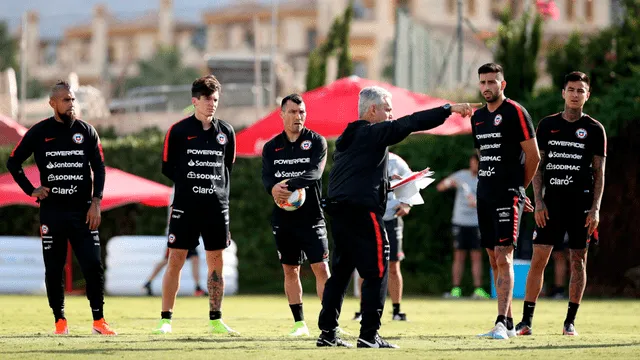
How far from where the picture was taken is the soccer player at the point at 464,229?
18.7 meters

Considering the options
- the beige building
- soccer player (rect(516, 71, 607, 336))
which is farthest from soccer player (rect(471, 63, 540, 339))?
the beige building

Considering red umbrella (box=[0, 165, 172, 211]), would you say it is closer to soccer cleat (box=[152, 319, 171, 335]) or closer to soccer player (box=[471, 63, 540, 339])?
soccer cleat (box=[152, 319, 171, 335])

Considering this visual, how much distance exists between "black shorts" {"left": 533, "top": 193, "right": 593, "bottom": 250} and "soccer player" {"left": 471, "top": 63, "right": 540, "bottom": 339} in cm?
66

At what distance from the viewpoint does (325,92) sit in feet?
58.7

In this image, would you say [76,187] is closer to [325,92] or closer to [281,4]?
[325,92]

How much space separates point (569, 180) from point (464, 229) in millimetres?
8048

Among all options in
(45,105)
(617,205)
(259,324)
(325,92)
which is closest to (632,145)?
(617,205)

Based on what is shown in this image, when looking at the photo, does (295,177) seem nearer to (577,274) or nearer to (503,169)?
(503,169)

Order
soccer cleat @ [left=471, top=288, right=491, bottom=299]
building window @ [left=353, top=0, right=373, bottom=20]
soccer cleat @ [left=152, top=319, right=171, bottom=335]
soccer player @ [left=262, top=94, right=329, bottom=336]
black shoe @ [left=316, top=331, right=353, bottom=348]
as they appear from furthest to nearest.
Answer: building window @ [left=353, top=0, right=373, bottom=20], soccer cleat @ [left=471, top=288, right=491, bottom=299], soccer cleat @ [left=152, top=319, right=171, bottom=335], soccer player @ [left=262, top=94, right=329, bottom=336], black shoe @ [left=316, top=331, right=353, bottom=348]

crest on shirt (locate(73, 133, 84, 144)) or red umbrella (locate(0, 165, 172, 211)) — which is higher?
crest on shirt (locate(73, 133, 84, 144))

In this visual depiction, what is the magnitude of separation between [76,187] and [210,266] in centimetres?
130

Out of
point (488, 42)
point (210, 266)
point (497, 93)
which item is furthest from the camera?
point (488, 42)

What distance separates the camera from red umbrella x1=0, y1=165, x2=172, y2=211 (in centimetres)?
1989

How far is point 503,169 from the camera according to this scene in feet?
33.3
